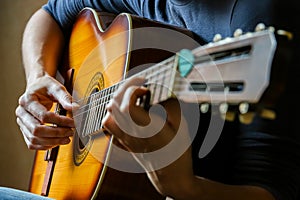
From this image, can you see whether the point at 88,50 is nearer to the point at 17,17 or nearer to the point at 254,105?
the point at 254,105

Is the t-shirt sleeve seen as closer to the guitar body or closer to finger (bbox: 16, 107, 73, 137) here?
the guitar body

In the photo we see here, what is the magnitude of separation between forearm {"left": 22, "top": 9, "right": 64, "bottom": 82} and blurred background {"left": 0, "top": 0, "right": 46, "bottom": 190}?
0.55 meters

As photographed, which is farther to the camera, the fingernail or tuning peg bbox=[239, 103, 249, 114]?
the fingernail

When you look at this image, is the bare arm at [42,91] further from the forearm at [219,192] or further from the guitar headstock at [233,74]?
the guitar headstock at [233,74]

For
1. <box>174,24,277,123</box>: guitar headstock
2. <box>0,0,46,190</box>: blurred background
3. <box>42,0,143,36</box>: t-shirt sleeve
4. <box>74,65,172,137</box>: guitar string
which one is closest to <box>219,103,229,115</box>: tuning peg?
<box>174,24,277,123</box>: guitar headstock

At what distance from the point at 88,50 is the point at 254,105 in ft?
2.23

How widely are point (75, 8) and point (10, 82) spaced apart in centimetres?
77

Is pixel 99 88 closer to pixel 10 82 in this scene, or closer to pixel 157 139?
pixel 157 139

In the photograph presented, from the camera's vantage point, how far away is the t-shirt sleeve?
1262 mm

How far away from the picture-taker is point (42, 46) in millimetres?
1423

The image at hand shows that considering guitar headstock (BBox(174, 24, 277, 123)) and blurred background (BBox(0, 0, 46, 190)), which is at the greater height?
guitar headstock (BBox(174, 24, 277, 123))

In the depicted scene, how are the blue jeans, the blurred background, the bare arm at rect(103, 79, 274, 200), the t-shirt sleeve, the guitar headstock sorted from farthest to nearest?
the blurred background → the t-shirt sleeve → the blue jeans → the bare arm at rect(103, 79, 274, 200) → the guitar headstock

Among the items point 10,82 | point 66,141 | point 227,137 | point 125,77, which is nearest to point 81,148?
point 66,141

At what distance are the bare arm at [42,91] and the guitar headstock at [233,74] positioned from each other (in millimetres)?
482
